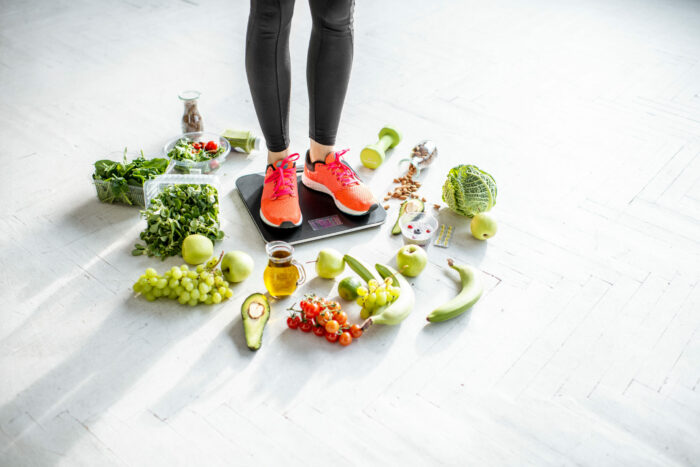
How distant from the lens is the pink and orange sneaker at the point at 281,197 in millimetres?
1760

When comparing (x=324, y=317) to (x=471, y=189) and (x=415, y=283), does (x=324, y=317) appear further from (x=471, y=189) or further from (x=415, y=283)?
(x=471, y=189)

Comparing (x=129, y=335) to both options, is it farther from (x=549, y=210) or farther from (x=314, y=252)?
(x=549, y=210)

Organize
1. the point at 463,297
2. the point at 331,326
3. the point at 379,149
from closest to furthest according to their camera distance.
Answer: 1. the point at 331,326
2. the point at 463,297
3. the point at 379,149

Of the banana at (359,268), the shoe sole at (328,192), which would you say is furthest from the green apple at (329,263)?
the shoe sole at (328,192)

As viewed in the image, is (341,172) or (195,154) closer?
(341,172)

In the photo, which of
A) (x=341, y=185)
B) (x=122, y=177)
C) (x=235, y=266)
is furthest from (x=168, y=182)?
(x=341, y=185)

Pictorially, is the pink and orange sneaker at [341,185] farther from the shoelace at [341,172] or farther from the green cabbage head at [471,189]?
the green cabbage head at [471,189]

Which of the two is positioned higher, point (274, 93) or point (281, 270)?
point (274, 93)

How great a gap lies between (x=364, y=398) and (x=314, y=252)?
53cm

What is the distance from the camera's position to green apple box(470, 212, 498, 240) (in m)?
1.76

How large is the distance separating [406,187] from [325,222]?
333 millimetres

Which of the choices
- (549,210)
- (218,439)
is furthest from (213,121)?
(218,439)

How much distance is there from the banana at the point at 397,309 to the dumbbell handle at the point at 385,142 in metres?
0.68

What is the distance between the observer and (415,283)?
1.64 meters
